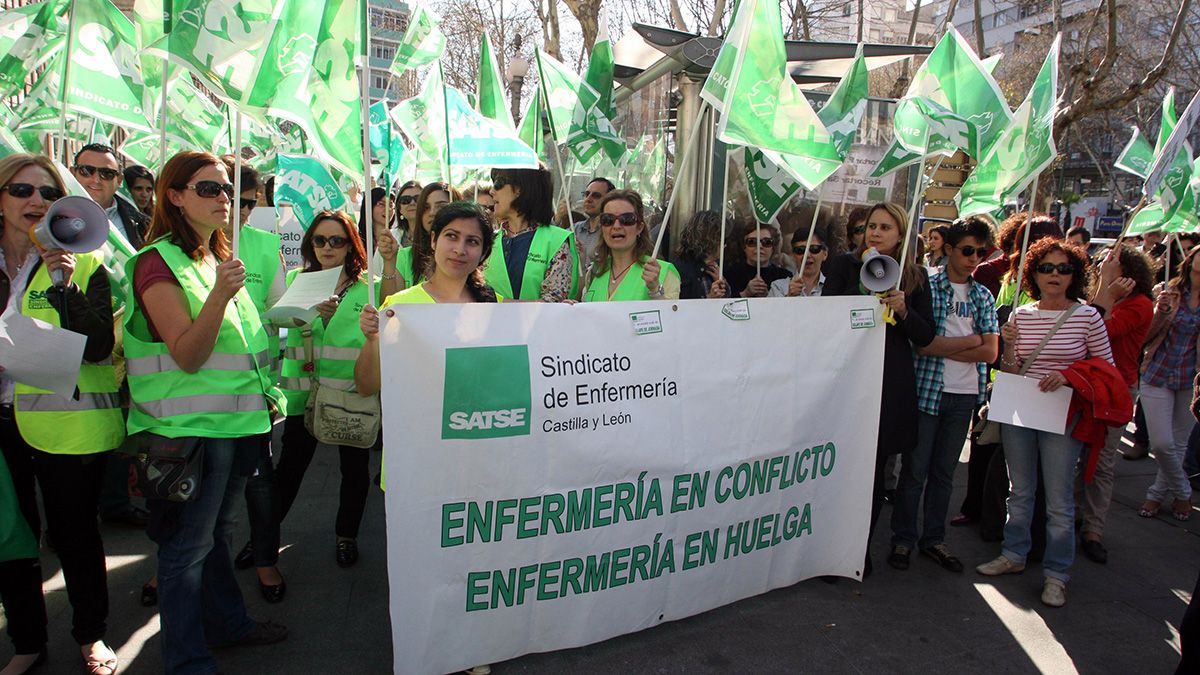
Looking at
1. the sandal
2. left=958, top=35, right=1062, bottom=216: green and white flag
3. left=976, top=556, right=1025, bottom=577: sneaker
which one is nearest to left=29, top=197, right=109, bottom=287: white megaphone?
left=958, top=35, right=1062, bottom=216: green and white flag

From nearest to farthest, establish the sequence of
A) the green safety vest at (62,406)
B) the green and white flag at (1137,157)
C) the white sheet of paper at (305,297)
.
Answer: the green safety vest at (62,406)
the white sheet of paper at (305,297)
the green and white flag at (1137,157)

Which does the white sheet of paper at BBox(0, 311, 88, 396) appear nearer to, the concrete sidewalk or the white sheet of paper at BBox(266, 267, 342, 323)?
the white sheet of paper at BBox(266, 267, 342, 323)

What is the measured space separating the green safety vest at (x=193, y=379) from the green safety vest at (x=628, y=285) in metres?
1.61

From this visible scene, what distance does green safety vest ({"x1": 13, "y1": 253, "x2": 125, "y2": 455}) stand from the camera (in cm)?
278

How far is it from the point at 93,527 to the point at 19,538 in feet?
0.75

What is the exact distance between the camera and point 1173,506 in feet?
18.0

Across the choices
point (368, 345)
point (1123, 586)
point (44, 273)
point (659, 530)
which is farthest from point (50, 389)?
point (1123, 586)

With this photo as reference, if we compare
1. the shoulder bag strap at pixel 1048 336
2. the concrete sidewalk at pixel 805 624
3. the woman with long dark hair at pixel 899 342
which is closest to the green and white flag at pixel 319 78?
the concrete sidewalk at pixel 805 624

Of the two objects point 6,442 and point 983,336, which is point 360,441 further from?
point 983,336

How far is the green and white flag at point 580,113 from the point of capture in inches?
193

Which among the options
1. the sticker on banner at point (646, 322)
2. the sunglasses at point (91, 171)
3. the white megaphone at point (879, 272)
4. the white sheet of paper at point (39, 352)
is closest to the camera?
the white sheet of paper at point (39, 352)

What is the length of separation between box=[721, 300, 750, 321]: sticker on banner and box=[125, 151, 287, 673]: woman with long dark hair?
1.93m

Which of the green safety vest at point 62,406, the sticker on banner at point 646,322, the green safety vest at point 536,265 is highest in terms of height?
the green safety vest at point 536,265

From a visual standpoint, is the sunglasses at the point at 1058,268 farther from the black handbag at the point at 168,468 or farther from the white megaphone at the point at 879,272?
the black handbag at the point at 168,468
